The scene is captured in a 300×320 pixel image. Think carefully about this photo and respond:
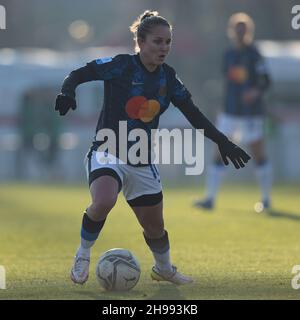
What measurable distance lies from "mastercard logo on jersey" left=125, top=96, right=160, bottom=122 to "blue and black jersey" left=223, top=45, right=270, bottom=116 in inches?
263

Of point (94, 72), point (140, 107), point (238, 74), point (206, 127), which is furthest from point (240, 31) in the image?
point (94, 72)

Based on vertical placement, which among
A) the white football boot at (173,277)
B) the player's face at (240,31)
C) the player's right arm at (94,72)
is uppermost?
the player's face at (240,31)

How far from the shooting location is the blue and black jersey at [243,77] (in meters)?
14.5

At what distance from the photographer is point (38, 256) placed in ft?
32.8

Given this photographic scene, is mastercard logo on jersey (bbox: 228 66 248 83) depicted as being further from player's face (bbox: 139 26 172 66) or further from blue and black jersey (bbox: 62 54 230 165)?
player's face (bbox: 139 26 172 66)

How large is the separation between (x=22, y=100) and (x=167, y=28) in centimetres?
2016

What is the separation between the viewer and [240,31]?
46.2 feet

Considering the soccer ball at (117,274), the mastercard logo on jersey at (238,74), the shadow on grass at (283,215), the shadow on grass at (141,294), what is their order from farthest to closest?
1. the mastercard logo on jersey at (238,74)
2. the shadow on grass at (283,215)
3. the soccer ball at (117,274)
4. the shadow on grass at (141,294)

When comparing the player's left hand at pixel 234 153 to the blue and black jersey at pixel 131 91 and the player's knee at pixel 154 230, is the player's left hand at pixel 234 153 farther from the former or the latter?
the player's knee at pixel 154 230

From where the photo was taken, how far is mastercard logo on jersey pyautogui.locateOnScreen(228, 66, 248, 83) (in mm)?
14727

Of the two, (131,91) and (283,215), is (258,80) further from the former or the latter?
(131,91)

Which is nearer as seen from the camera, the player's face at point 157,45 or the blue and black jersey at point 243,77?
the player's face at point 157,45

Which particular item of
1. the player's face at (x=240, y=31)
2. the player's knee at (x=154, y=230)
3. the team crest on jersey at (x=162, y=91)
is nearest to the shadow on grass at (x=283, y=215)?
the player's face at (x=240, y=31)
